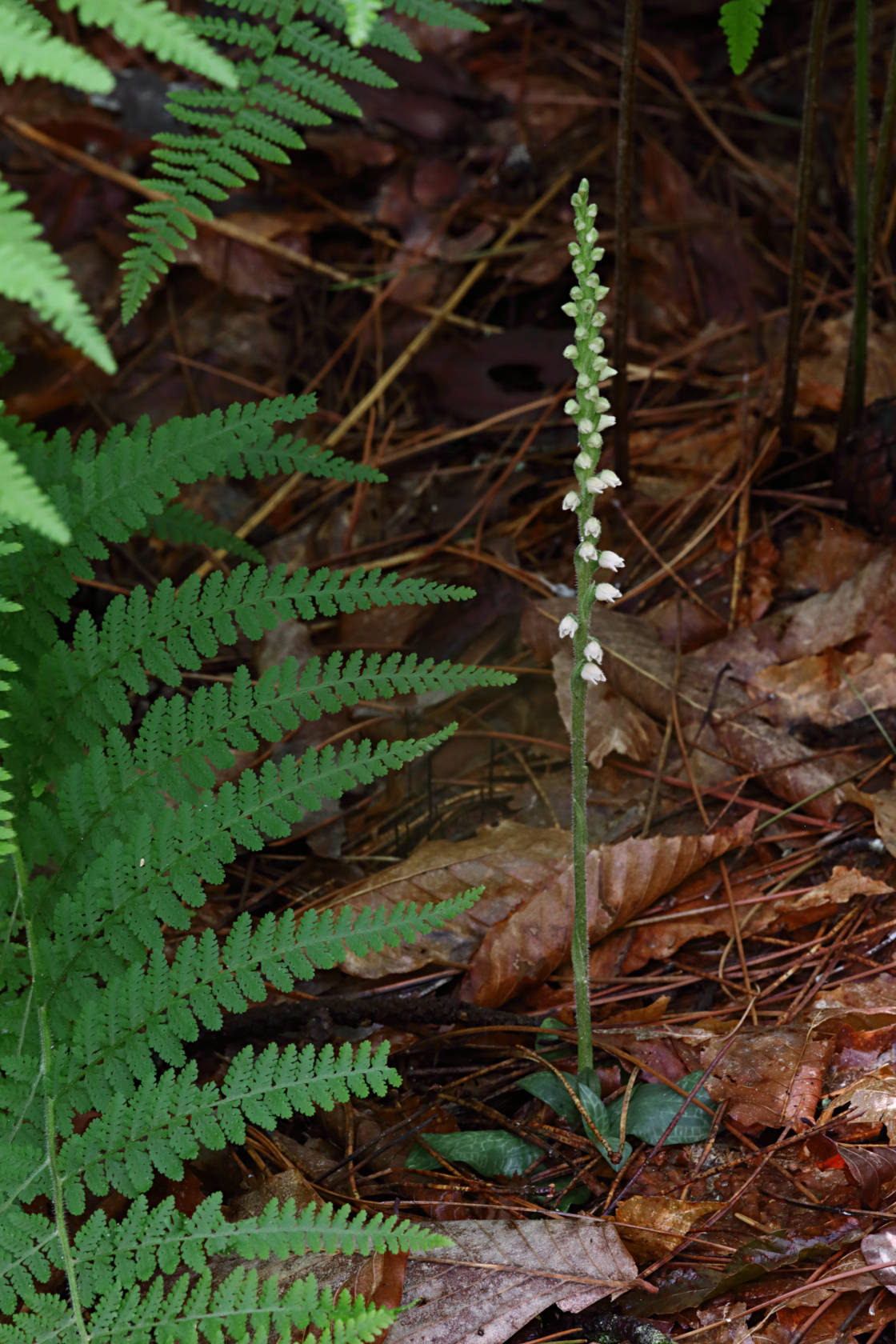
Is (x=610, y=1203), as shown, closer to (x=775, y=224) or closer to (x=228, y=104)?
(x=228, y=104)

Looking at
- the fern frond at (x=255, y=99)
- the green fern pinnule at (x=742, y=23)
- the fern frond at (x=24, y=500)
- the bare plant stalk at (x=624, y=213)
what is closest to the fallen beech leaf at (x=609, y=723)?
the bare plant stalk at (x=624, y=213)

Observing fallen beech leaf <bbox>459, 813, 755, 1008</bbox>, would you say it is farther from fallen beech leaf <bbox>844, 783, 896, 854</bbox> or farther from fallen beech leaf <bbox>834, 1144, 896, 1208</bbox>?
fallen beech leaf <bbox>834, 1144, 896, 1208</bbox>

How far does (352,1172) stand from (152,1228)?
478 mm

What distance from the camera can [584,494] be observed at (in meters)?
1.66

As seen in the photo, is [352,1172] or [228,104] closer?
[352,1172]

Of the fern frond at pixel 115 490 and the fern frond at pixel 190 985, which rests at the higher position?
the fern frond at pixel 115 490

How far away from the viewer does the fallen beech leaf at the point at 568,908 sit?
2.26m

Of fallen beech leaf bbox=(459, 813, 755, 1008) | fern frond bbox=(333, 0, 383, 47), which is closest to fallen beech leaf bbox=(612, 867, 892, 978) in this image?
fallen beech leaf bbox=(459, 813, 755, 1008)

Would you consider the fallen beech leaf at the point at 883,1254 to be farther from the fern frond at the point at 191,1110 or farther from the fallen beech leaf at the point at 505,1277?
the fern frond at the point at 191,1110

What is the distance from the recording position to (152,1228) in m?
1.51

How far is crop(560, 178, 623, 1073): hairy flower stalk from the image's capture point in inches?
61.1

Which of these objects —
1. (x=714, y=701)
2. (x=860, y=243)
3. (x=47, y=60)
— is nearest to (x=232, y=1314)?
(x=47, y=60)

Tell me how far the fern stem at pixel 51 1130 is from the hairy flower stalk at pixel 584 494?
85cm

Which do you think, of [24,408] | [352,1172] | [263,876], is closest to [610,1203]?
[352,1172]
